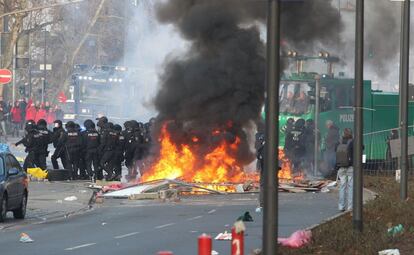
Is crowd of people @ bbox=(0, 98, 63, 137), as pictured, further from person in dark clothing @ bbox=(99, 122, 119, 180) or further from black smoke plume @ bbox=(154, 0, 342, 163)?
black smoke plume @ bbox=(154, 0, 342, 163)

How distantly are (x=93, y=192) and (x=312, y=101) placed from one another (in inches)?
351

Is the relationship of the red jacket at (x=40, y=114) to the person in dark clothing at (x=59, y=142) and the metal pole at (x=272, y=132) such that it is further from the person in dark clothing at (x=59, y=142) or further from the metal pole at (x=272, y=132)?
the metal pole at (x=272, y=132)

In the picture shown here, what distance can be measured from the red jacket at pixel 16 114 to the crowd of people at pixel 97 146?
71.1 ft

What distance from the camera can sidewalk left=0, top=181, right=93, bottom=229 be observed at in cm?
2191

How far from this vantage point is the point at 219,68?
30.1 m

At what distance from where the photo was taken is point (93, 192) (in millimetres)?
27969

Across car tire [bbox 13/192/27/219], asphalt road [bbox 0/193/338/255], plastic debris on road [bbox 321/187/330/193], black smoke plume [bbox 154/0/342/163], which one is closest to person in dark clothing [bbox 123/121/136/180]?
black smoke plume [bbox 154/0/342/163]

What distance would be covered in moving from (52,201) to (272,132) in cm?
1640

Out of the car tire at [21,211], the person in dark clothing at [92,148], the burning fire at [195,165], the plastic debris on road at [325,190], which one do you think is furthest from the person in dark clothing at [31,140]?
the car tire at [21,211]

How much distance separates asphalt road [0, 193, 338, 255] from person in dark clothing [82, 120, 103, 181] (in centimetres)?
584

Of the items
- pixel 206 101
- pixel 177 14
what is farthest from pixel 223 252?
pixel 177 14

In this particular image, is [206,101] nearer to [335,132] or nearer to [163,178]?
[163,178]

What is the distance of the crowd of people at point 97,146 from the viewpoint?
31484 mm

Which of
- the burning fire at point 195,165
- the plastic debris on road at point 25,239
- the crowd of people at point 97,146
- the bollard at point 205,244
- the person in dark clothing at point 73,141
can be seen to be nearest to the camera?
the bollard at point 205,244
